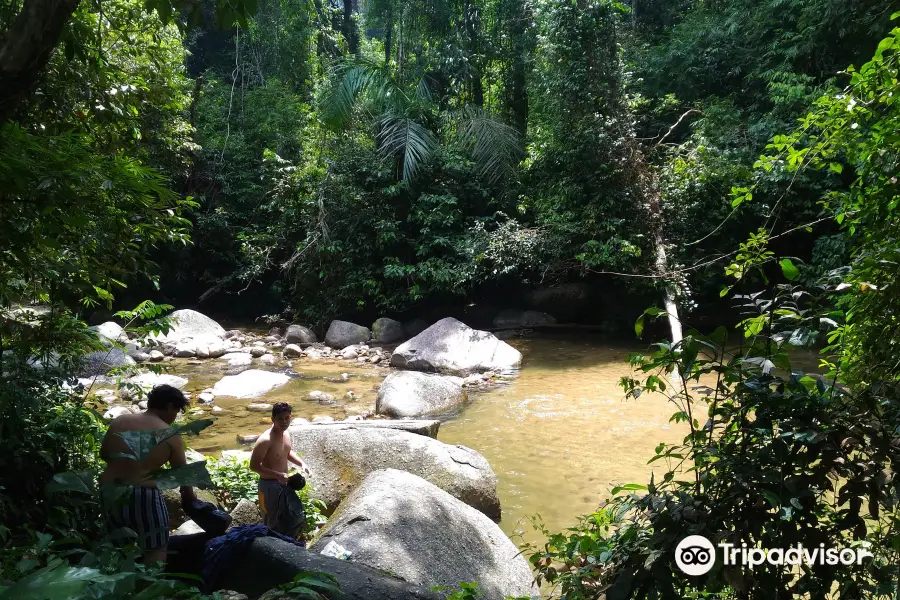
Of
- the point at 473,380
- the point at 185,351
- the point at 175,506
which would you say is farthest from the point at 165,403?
the point at 185,351

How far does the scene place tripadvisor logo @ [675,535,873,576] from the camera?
1.43 meters

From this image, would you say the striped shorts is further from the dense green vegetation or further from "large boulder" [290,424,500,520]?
"large boulder" [290,424,500,520]

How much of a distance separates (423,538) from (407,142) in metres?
10.7

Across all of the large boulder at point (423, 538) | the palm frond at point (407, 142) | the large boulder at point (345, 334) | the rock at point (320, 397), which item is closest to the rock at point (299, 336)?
the large boulder at point (345, 334)

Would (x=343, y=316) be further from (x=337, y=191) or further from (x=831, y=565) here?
(x=831, y=565)

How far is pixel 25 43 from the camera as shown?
1.88 meters

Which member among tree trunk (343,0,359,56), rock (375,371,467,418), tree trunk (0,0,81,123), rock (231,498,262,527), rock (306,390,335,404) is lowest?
rock (231,498,262,527)

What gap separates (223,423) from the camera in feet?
24.7

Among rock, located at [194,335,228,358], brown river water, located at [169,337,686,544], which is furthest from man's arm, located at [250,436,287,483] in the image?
rock, located at [194,335,228,358]

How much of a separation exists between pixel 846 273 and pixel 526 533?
3.37 m

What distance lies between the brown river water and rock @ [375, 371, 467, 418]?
282 millimetres

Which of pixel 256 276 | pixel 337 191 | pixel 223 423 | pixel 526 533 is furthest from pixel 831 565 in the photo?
pixel 256 276

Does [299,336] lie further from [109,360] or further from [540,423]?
[540,423]

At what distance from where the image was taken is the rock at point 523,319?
524 inches
